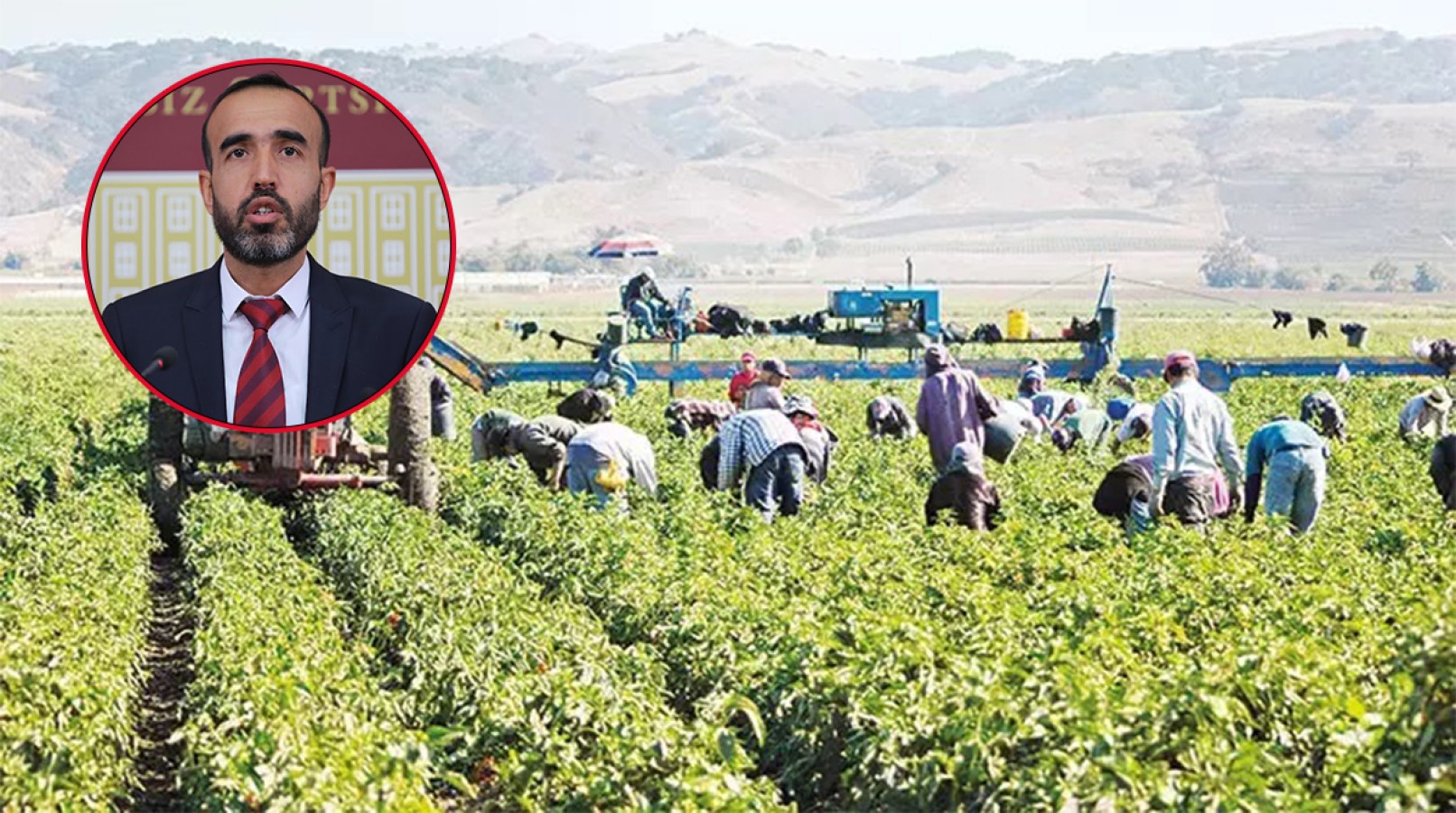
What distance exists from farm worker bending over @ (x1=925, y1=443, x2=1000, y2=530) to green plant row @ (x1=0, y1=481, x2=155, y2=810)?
4.61 metres

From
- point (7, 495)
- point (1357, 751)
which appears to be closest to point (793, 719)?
A: point (1357, 751)

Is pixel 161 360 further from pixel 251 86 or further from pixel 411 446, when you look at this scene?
pixel 411 446

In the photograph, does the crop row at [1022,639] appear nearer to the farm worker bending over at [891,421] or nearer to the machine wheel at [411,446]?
the machine wheel at [411,446]

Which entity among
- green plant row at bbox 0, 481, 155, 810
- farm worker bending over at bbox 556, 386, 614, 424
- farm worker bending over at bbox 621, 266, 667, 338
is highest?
farm worker bending over at bbox 621, 266, 667, 338

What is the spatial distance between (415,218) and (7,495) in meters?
12.2

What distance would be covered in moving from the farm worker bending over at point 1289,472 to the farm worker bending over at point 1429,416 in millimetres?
8513

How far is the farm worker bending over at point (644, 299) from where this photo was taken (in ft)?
79.3

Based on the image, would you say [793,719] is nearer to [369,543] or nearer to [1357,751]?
[1357,751]

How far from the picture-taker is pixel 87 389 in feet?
103

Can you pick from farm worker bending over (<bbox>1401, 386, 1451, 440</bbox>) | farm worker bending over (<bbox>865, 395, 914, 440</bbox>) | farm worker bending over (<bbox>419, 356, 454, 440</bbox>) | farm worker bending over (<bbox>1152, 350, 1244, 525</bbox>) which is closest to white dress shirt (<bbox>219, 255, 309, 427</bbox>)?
farm worker bending over (<bbox>1152, 350, 1244, 525</bbox>)

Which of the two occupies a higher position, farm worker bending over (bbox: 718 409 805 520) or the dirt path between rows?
farm worker bending over (bbox: 718 409 805 520)

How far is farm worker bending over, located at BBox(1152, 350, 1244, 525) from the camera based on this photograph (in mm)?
12414

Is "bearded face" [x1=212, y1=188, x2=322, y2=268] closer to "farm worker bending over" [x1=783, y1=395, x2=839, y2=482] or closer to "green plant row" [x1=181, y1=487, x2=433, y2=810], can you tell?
"green plant row" [x1=181, y1=487, x2=433, y2=810]

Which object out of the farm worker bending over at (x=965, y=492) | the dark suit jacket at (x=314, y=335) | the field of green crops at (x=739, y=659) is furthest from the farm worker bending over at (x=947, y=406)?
the dark suit jacket at (x=314, y=335)
